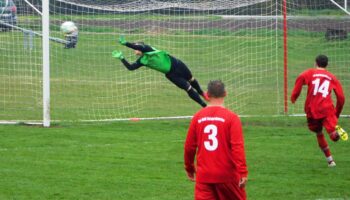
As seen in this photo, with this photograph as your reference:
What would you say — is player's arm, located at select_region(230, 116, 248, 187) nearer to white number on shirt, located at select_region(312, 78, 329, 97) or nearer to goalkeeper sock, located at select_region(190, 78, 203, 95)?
white number on shirt, located at select_region(312, 78, 329, 97)

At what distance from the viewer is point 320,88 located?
14016 millimetres

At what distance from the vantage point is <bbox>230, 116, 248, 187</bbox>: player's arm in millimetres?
8508

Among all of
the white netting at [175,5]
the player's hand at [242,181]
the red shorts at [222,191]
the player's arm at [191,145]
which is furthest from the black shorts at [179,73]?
the player's hand at [242,181]

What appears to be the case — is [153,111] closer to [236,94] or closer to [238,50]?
[236,94]

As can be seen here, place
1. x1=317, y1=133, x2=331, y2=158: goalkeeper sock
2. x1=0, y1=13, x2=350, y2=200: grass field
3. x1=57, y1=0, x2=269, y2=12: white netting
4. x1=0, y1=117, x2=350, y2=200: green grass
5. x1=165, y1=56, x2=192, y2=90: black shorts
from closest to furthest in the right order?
x1=0, y1=117, x2=350, y2=200: green grass < x1=0, y1=13, x2=350, y2=200: grass field < x1=317, y1=133, x2=331, y2=158: goalkeeper sock < x1=165, y1=56, x2=192, y2=90: black shorts < x1=57, y1=0, x2=269, y2=12: white netting

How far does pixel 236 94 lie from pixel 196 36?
235 cm

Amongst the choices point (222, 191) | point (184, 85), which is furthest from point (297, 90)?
point (222, 191)

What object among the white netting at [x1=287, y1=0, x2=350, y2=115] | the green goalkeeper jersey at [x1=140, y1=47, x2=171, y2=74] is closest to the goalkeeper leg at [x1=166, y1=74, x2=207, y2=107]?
the green goalkeeper jersey at [x1=140, y1=47, x2=171, y2=74]

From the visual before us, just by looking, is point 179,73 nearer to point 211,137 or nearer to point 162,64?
point 162,64

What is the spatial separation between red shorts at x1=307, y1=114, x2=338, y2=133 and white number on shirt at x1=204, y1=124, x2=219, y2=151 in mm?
5646

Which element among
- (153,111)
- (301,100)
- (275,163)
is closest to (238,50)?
(301,100)

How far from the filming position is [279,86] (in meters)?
26.4

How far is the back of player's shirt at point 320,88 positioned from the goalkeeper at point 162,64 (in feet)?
13.7

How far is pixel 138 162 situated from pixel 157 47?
11.8 meters
